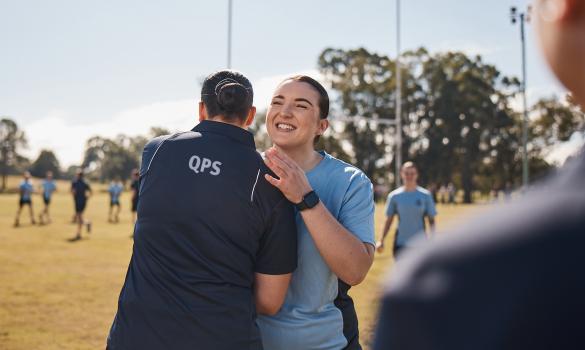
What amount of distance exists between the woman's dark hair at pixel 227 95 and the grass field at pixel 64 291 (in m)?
0.98

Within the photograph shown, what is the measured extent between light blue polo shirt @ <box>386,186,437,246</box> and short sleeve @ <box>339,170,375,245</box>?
6.14 metres

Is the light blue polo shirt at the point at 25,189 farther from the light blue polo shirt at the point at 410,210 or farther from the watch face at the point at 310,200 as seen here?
the watch face at the point at 310,200

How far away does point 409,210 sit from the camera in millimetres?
8656

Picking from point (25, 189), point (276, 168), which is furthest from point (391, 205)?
point (25, 189)

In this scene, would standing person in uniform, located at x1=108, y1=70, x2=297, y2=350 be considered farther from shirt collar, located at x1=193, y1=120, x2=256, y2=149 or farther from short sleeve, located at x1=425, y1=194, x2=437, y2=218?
short sleeve, located at x1=425, y1=194, x2=437, y2=218

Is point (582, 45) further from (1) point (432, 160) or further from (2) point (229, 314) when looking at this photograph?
(1) point (432, 160)

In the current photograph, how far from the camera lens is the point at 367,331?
6379 mm

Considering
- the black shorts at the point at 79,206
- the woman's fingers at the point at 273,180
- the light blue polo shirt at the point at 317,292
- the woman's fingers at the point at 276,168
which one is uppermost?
the woman's fingers at the point at 276,168

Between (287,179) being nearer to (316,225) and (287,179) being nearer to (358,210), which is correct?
(316,225)

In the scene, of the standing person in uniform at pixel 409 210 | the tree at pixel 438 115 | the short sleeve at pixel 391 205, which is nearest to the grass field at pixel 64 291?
the standing person in uniform at pixel 409 210

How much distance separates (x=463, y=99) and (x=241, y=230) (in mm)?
62015

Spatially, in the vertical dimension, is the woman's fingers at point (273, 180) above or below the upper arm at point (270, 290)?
above

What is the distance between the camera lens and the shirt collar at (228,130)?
6.89ft

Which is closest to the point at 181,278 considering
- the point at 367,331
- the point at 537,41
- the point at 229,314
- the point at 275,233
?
the point at 229,314
